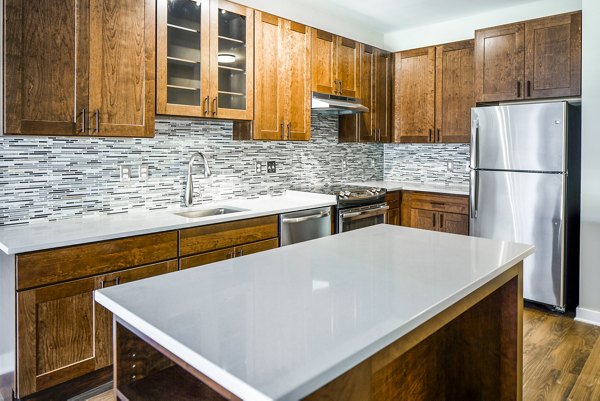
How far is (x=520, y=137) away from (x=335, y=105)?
1553mm

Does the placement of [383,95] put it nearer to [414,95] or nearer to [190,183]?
[414,95]

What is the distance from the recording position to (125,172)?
2957mm

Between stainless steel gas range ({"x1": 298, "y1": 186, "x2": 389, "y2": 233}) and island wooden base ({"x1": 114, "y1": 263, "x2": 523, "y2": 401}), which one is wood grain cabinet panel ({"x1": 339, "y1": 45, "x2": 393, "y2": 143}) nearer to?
stainless steel gas range ({"x1": 298, "y1": 186, "x2": 389, "y2": 233})

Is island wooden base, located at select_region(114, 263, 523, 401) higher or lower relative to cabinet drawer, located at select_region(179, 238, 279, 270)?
lower

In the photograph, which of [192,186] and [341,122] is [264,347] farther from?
[341,122]

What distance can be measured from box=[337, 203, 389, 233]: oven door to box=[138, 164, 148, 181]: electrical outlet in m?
1.59

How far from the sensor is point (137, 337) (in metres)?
1.20

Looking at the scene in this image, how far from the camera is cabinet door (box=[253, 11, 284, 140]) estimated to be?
3379 mm

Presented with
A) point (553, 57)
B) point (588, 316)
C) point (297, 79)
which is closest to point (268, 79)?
point (297, 79)

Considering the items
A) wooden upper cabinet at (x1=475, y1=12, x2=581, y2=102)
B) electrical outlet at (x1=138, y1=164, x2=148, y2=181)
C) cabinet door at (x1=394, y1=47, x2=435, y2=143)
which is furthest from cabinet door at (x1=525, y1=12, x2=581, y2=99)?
electrical outlet at (x1=138, y1=164, x2=148, y2=181)

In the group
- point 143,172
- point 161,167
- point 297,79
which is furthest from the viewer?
point 297,79

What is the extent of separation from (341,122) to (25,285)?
329 centimetres

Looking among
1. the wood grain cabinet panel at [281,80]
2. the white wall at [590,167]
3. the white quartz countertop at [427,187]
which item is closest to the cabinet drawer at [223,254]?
the wood grain cabinet panel at [281,80]

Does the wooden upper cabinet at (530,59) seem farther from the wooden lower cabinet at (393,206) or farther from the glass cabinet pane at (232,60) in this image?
the glass cabinet pane at (232,60)
